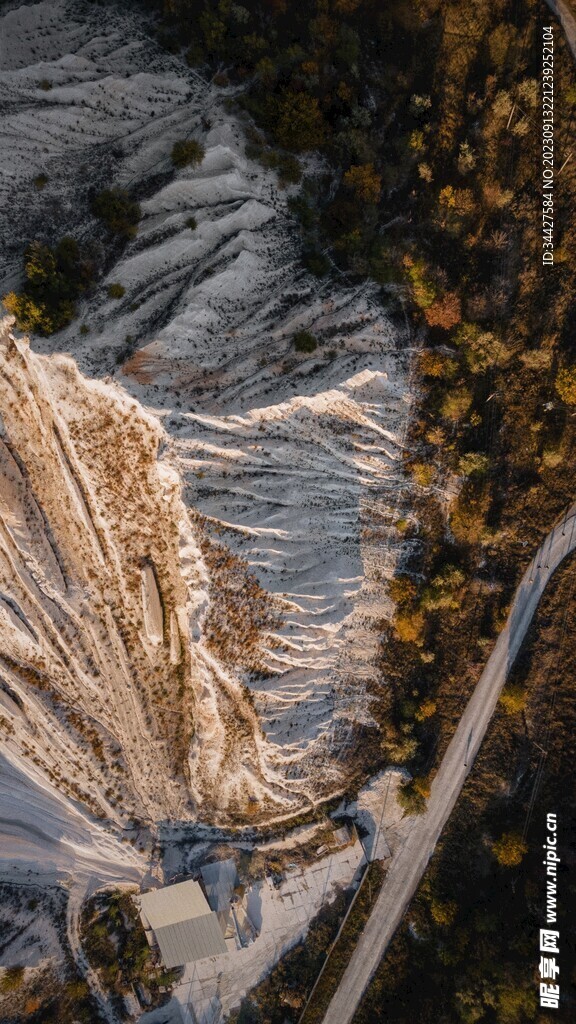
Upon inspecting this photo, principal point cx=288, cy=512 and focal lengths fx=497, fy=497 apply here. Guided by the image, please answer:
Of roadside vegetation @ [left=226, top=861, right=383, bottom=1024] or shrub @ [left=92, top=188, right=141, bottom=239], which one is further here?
roadside vegetation @ [left=226, top=861, right=383, bottom=1024]

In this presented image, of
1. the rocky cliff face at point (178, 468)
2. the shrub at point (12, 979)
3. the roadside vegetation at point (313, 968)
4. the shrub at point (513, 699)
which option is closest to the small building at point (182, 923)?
the roadside vegetation at point (313, 968)

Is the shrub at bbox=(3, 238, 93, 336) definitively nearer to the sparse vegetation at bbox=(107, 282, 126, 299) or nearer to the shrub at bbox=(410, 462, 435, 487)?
the sparse vegetation at bbox=(107, 282, 126, 299)

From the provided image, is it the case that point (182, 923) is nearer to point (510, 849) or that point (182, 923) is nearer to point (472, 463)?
point (510, 849)

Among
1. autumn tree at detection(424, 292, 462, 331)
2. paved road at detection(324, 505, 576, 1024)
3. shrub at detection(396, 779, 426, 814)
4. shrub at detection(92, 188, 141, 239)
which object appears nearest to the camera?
shrub at detection(92, 188, 141, 239)

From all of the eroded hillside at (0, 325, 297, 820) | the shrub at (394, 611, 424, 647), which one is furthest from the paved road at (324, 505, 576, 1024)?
the eroded hillside at (0, 325, 297, 820)

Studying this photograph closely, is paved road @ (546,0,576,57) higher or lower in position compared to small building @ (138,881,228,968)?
higher

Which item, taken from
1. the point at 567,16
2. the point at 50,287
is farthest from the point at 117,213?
the point at 567,16
